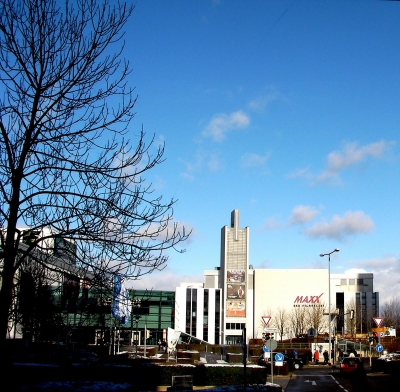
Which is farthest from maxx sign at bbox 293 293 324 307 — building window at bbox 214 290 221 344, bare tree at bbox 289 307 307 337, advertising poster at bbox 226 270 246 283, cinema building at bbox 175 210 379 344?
building window at bbox 214 290 221 344

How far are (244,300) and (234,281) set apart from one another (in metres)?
4.23

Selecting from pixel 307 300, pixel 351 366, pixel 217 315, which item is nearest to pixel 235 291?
pixel 217 315

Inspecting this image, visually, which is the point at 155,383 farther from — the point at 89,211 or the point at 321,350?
the point at 321,350

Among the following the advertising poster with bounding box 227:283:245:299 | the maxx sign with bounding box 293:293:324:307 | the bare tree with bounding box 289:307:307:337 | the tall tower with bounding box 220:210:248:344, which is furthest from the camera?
the maxx sign with bounding box 293:293:324:307

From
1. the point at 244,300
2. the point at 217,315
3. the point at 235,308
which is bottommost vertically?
the point at 217,315

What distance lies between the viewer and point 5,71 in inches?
523

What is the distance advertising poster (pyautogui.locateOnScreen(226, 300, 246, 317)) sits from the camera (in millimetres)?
110500

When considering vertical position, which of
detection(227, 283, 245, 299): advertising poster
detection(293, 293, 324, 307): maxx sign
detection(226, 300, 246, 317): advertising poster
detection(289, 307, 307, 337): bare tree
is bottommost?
detection(289, 307, 307, 337): bare tree

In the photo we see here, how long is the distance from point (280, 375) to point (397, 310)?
78.6 m

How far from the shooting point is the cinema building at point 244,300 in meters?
110

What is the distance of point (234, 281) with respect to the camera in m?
111

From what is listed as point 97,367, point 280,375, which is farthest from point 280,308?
point 97,367

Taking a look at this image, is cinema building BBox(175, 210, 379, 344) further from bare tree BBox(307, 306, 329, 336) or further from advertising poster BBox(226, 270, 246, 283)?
bare tree BBox(307, 306, 329, 336)

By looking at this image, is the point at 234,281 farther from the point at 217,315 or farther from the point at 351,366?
the point at 351,366
